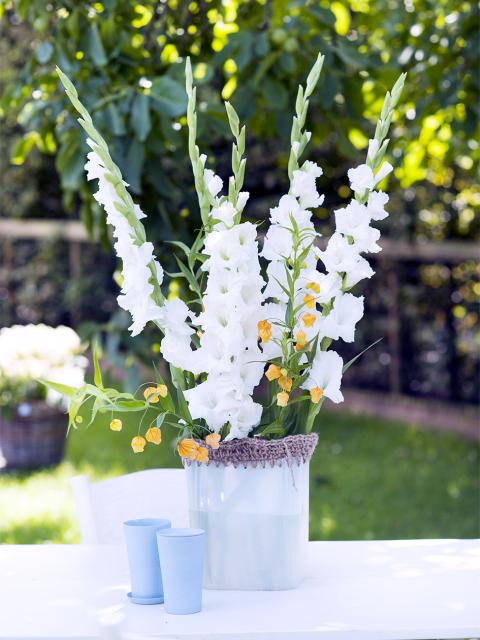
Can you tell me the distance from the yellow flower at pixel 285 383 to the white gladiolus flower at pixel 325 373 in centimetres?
5

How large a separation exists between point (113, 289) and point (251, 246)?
24.2 ft

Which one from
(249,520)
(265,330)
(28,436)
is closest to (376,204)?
(265,330)

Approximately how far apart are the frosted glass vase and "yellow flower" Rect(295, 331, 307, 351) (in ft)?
0.55

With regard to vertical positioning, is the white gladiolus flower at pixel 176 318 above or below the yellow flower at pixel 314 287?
below

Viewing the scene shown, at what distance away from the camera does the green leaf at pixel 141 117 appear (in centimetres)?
274

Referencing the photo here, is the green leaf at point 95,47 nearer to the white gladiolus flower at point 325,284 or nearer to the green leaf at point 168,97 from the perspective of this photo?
the green leaf at point 168,97

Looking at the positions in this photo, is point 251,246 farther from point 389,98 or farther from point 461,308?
point 461,308

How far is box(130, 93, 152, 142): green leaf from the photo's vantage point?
2.74 m

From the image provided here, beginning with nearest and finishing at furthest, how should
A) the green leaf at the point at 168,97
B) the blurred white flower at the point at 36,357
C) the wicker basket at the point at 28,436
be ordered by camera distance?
the green leaf at the point at 168,97, the blurred white flower at the point at 36,357, the wicker basket at the point at 28,436

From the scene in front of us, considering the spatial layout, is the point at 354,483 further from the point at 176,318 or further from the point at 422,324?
the point at 176,318

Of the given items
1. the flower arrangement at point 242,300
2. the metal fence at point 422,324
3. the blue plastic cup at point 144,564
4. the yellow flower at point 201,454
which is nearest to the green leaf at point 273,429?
the flower arrangement at point 242,300

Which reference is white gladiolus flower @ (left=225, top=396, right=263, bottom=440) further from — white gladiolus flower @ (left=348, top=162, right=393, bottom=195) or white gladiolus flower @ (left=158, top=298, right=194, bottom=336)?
white gladiolus flower @ (left=348, top=162, right=393, bottom=195)

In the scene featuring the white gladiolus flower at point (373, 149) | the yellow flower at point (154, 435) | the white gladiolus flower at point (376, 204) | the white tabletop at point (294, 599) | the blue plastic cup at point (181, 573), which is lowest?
the white tabletop at point (294, 599)

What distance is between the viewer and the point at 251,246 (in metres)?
1.47
